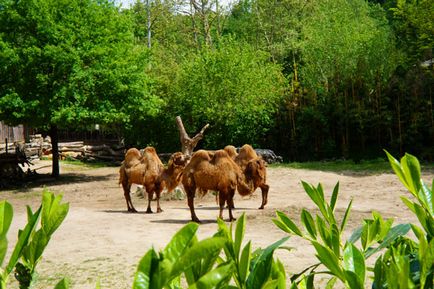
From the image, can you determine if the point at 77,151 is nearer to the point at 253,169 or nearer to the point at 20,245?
the point at 253,169

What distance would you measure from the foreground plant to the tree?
14503 mm

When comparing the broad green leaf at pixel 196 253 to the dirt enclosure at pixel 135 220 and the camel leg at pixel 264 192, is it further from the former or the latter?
the camel leg at pixel 264 192

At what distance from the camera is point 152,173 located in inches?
402

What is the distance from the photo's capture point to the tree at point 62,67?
15.3 meters

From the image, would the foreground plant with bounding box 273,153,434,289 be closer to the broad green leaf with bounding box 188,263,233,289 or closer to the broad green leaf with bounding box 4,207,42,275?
the broad green leaf with bounding box 188,263,233,289

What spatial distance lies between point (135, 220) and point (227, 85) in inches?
Result: 551

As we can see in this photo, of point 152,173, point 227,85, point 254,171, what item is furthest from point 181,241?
point 227,85

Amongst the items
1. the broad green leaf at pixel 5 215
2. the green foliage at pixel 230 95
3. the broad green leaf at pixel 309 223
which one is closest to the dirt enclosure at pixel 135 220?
the broad green leaf at pixel 309 223

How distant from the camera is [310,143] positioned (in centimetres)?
2202

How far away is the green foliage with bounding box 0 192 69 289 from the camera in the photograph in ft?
2.47

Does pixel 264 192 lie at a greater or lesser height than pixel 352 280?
lesser

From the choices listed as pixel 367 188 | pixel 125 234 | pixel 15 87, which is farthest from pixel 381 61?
pixel 125 234

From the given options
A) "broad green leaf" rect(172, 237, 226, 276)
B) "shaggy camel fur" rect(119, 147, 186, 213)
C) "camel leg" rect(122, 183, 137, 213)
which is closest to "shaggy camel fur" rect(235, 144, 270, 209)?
"shaggy camel fur" rect(119, 147, 186, 213)

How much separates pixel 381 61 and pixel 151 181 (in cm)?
1489
